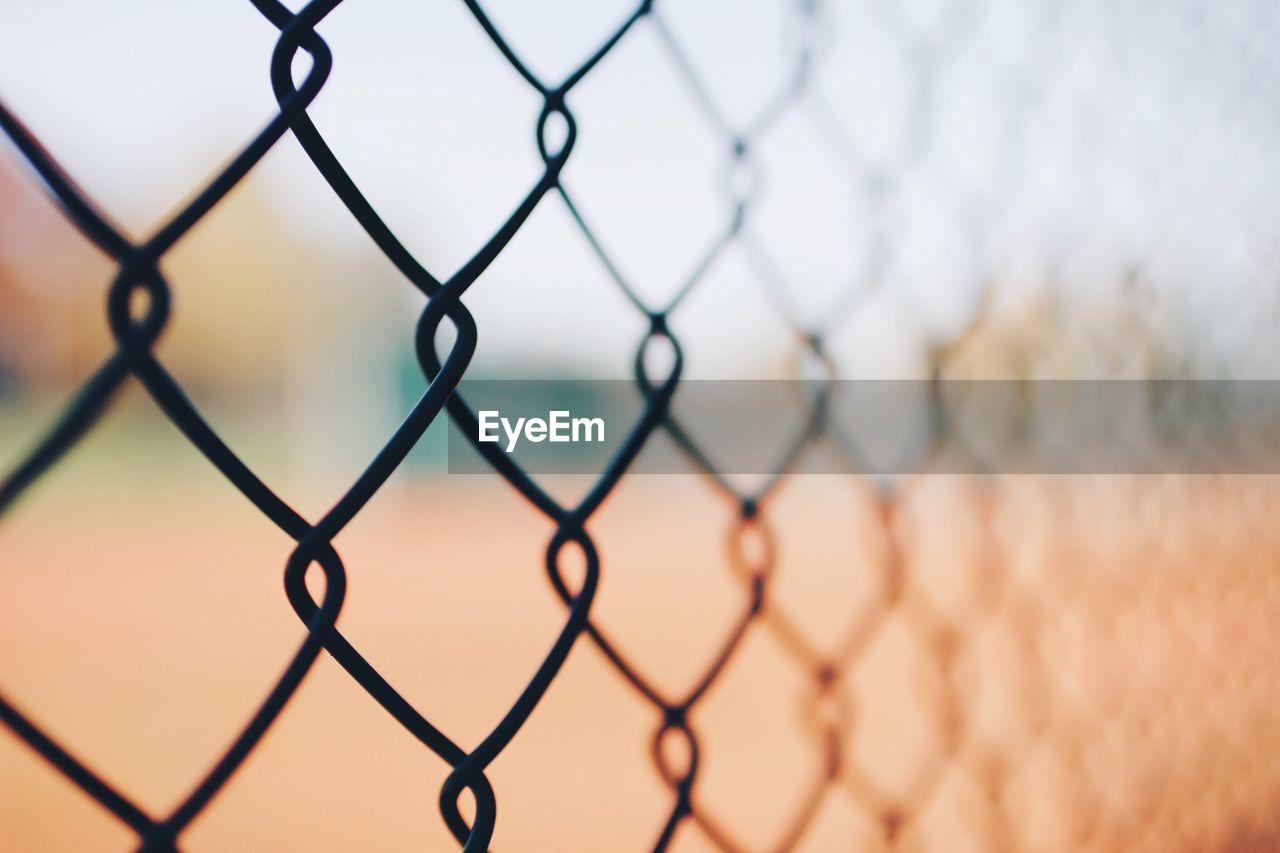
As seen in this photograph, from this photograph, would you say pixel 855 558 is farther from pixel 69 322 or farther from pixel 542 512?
pixel 69 322

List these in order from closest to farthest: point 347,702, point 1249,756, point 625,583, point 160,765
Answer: point 1249,756 → point 160,765 → point 347,702 → point 625,583

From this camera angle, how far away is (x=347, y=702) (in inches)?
130

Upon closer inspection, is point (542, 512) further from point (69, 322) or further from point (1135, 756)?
point (69, 322)

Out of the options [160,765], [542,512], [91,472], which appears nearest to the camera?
[542,512]

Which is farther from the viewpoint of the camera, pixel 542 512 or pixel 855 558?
pixel 855 558

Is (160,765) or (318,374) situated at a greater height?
(318,374)

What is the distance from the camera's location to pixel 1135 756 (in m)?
1.31

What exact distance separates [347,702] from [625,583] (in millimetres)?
2870

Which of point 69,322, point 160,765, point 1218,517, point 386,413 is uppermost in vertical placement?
point 386,413

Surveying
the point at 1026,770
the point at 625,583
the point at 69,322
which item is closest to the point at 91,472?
the point at 69,322

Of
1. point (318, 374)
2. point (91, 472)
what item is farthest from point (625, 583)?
point (91, 472)

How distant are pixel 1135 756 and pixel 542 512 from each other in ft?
4.21

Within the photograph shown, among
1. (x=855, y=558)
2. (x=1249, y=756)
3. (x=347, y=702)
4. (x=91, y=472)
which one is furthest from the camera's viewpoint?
(x=91, y=472)

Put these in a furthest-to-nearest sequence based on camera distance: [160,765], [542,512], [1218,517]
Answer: [160,765], [1218,517], [542,512]
